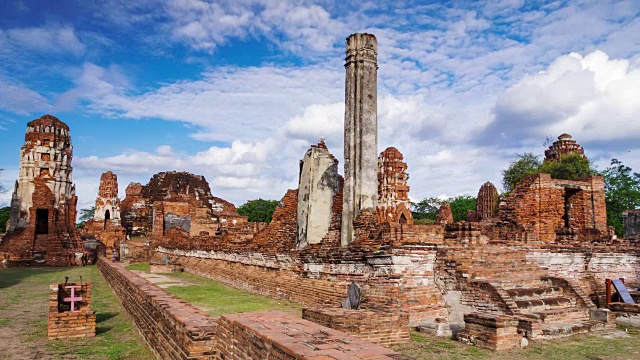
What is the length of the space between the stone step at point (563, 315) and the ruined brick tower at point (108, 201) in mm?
29236

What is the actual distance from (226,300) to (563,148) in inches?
1237

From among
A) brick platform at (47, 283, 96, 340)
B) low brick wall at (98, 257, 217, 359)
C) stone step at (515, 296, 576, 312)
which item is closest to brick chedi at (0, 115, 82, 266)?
low brick wall at (98, 257, 217, 359)

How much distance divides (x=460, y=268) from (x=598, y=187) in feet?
40.9

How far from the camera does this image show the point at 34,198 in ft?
84.1

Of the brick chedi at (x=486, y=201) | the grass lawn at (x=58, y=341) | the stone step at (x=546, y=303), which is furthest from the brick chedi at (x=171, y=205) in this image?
the stone step at (x=546, y=303)

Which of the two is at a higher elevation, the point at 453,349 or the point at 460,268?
the point at 460,268

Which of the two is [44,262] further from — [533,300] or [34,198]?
[533,300]

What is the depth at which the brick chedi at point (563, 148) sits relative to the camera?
111 ft

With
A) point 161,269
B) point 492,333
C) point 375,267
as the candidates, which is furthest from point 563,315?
point 161,269

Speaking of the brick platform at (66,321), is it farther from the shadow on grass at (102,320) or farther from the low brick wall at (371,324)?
the low brick wall at (371,324)

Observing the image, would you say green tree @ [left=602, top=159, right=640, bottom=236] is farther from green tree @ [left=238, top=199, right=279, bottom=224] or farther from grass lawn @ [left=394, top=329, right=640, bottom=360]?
green tree @ [left=238, top=199, right=279, bottom=224]

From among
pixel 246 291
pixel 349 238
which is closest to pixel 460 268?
pixel 349 238

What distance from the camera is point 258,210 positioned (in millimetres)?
63781

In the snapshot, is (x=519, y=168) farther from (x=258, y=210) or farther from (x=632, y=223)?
(x=258, y=210)
